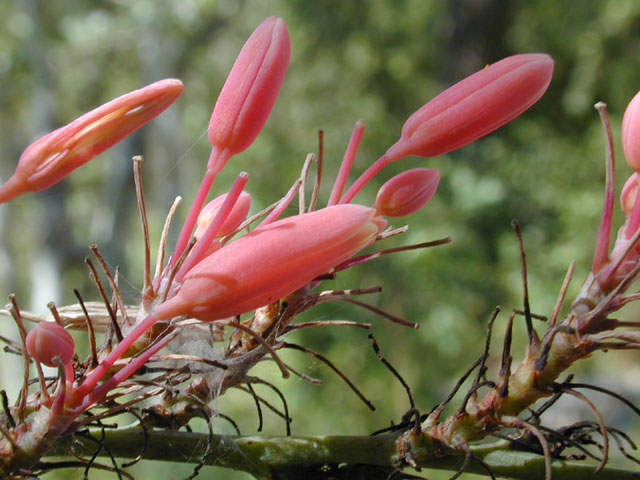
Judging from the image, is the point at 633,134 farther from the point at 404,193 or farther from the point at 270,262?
the point at 270,262

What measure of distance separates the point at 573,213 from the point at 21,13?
5570 millimetres

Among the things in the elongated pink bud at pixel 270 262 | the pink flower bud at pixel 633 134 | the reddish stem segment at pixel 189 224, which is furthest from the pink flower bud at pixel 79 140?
the pink flower bud at pixel 633 134

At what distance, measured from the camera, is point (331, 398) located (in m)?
3.99

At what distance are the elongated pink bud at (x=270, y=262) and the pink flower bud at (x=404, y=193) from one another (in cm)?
20

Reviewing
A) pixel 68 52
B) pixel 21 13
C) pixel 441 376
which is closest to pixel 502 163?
pixel 441 376

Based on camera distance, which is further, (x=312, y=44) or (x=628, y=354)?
(x=628, y=354)

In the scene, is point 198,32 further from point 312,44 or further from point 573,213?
point 573,213

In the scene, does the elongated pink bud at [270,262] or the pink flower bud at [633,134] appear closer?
the elongated pink bud at [270,262]

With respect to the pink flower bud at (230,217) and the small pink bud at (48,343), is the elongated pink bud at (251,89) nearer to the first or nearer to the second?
the pink flower bud at (230,217)

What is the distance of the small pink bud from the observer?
2.35 ft

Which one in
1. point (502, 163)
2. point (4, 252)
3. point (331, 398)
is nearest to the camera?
point (331, 398)

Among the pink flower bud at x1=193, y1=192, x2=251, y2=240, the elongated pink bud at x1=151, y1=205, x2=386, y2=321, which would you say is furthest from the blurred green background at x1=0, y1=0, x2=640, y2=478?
the elongated pink bud at x1=151, y1=205, x2=386, y2=321

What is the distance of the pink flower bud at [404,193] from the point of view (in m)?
0.89

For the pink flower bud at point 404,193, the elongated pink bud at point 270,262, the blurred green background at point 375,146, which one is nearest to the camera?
the elongated pink bud at point 270,262
